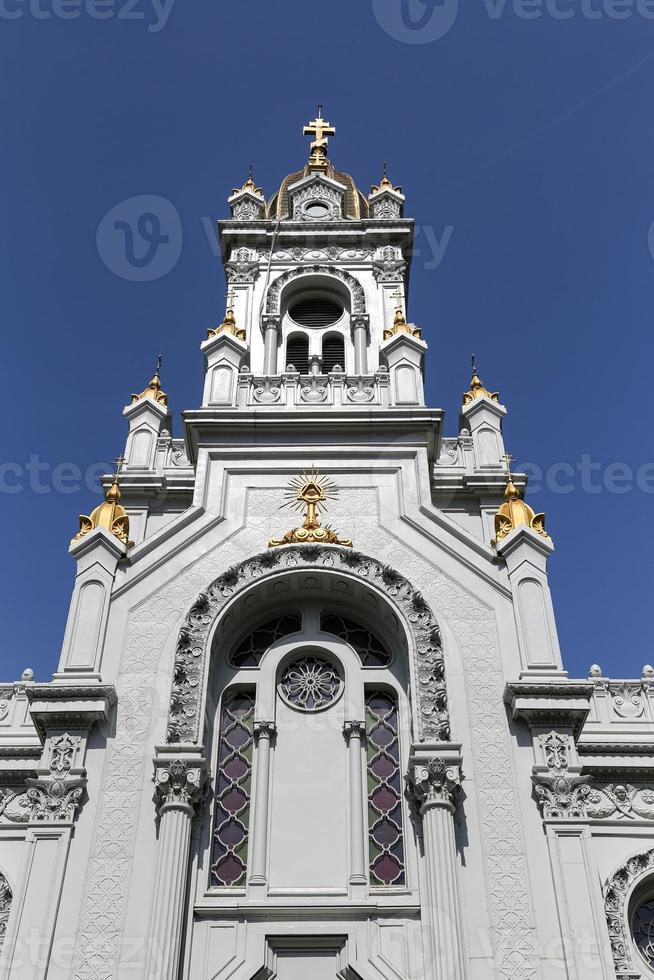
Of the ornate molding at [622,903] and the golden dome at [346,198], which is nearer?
the ornate molding at [622,903]

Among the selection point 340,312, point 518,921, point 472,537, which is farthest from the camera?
point 340,312

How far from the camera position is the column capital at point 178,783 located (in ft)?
53.8

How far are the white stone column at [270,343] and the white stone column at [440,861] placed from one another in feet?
43.9

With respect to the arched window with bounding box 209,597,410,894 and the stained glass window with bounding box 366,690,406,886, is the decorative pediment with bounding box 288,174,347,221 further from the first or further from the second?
the stained glass window with bounding box 366,690,406,886

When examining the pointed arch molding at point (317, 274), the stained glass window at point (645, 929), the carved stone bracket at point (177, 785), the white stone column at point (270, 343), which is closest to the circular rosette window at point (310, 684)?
the carved stone bracket at point (177, 785)

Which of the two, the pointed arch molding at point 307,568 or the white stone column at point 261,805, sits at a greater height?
the pointed arch molding at point 307,568

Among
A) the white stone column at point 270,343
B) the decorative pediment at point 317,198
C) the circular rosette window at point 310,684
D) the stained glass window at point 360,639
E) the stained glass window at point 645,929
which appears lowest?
the stained glass window at point 645,929

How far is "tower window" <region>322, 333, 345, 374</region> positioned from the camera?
28375mm

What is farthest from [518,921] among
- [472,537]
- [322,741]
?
[472,537]

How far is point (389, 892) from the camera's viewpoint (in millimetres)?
16250

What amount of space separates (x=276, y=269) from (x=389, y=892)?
19448 mm

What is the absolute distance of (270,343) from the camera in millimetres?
28188

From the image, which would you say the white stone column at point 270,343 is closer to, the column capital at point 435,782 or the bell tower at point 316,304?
the bell tower at point 316,304

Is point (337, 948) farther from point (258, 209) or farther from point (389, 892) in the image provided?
point (258, 209)
